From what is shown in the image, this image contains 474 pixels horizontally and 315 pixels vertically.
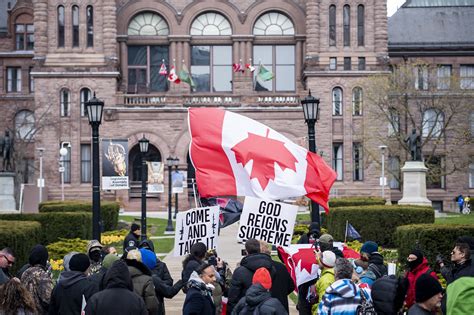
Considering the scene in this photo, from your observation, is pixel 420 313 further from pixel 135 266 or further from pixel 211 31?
pixel 211 31

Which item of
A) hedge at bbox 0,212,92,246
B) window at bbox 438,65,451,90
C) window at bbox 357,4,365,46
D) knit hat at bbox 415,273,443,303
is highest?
window at bbox 357,4,365,46

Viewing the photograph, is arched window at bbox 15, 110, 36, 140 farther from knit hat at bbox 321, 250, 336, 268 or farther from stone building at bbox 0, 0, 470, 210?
knit hat at bbox 321, 250, 336, 268

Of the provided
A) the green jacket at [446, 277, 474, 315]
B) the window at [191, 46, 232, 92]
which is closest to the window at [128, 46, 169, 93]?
the window at [191, 46, 232, 92]

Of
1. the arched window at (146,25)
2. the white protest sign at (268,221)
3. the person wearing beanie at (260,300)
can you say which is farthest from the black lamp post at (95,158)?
the arched window at (146,25)

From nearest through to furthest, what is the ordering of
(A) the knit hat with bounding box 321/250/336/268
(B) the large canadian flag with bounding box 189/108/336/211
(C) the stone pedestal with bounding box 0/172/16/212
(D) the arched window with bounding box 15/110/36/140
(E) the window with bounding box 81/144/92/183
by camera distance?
(A) the knit hat with bounding box 321/250/336/268, (B) the large canadian flag with bounding box 189/108/336/211, (C) the stone pedestal with bounding box 0/172/16/212, (E) the window with bounding box 81/144/92/183, (D) the arched window with bounding box 15/110/36/140

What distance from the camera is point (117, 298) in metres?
10.3

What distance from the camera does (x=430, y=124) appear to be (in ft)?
244

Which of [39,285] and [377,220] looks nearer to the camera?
[39,285]

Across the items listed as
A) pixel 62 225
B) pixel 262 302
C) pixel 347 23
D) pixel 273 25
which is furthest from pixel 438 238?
pixel 273 25

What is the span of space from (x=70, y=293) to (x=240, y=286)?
2.28 metres

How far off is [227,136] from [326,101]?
1978 inches

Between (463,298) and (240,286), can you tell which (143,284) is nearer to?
(240,286)

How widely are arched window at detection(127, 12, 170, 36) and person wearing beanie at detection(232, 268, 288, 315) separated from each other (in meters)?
61.6

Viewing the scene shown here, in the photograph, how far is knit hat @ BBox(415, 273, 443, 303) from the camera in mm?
9766
